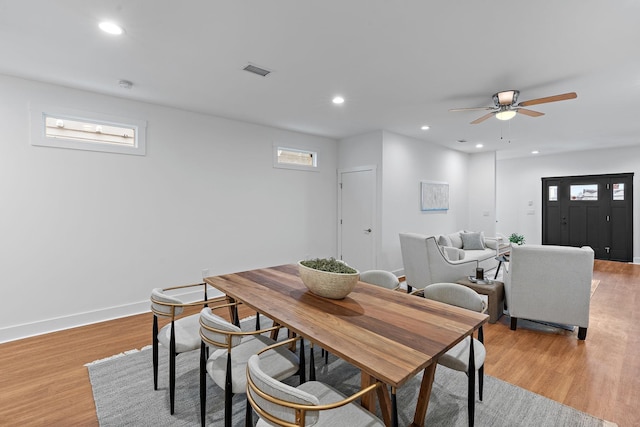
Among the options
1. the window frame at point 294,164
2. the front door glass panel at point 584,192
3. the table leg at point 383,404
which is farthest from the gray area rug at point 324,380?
the front door glass panel at point 584,192

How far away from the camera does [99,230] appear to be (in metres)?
3.46

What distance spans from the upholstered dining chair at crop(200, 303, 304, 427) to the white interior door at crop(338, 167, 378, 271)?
3574 millimetres

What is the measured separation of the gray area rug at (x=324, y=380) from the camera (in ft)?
6.25

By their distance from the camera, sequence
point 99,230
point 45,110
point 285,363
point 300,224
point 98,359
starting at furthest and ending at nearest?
point 300,224 → point 99,230 → point 45,110 → point 98,359 → point 285,363

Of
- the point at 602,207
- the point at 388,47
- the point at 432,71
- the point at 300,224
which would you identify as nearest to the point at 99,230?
the point at 300,224

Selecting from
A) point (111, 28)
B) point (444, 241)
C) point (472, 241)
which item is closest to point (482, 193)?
point (472, 241)

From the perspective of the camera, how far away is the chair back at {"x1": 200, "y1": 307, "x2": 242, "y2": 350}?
1554 millimetres

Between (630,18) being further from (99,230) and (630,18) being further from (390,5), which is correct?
(99,230)

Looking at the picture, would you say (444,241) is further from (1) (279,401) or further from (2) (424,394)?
(1) (279,401)

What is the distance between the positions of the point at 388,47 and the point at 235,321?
247cm

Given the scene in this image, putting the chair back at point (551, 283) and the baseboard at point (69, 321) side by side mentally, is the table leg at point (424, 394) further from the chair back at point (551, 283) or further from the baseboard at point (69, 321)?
the baseboard at point (69, 321)

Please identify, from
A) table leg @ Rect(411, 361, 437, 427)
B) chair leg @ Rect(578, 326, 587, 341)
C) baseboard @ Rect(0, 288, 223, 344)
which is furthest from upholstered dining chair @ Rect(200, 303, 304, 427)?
chair leg @ Rect(578, 326, 587, 341)

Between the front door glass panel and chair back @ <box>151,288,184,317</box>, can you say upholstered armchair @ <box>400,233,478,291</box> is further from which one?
the front door glass panel

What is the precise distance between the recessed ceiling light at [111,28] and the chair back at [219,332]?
2069mm
